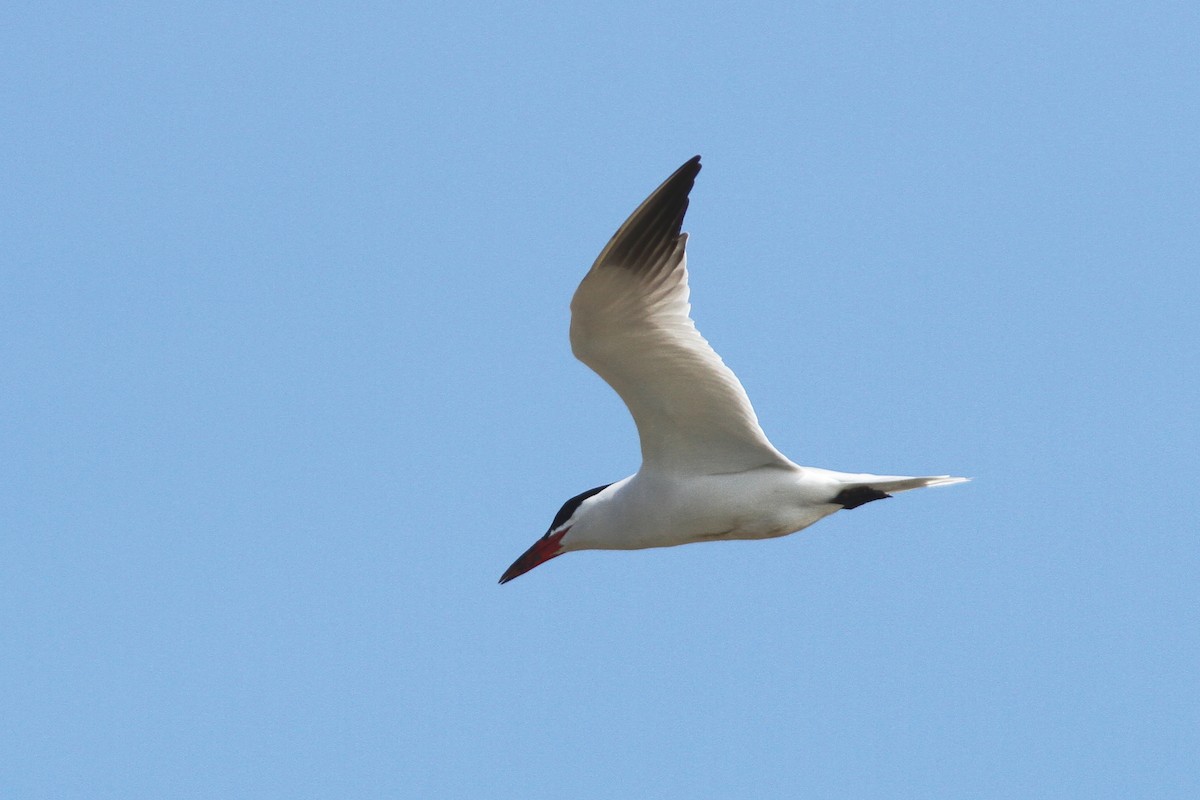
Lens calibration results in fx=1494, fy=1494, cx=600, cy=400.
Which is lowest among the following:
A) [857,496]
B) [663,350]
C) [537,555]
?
[537,555]

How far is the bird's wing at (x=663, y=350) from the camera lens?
7953mm

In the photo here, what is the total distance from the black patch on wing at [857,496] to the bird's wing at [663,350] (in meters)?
0.41

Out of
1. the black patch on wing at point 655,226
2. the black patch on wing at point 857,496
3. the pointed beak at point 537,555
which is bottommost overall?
the pointed beak at point 537,555

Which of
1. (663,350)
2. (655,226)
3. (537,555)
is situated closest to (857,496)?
(663,350)

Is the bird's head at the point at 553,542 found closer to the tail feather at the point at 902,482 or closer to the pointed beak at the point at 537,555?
the pointed beak at the point at 537,555

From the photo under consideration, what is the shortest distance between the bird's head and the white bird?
8.6 inches

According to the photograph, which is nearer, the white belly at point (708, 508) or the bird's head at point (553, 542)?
the white belly at point (708, 508)

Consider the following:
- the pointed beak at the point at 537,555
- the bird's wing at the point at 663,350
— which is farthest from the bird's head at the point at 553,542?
the bird's wing at the point at 663,350

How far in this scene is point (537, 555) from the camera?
368 inches

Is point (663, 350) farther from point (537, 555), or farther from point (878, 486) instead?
point (537, 555)

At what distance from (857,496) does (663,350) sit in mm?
1341

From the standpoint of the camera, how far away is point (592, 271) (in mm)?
7820

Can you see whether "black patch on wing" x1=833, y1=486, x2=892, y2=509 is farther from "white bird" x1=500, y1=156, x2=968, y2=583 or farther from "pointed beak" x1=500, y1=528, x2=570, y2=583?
"pointed beak" x1=500, y1=528, x2=570, y2=583

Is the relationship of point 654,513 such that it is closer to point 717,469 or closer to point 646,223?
point 717,469
